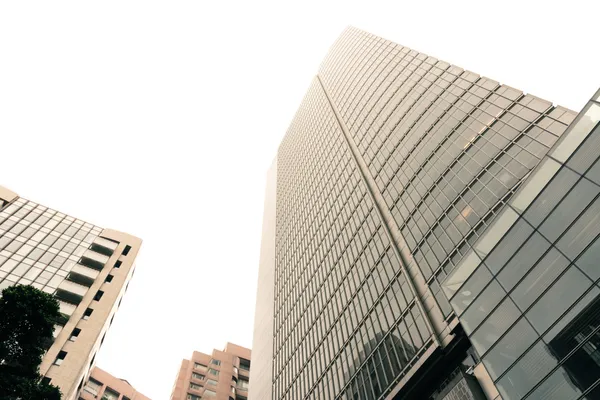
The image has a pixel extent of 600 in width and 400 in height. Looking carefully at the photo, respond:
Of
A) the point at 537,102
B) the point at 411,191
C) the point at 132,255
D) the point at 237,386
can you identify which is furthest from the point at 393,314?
the point at 237,386

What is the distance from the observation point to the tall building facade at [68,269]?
144 ft

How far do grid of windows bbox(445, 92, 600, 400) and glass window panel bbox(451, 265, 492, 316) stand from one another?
0.16 feet

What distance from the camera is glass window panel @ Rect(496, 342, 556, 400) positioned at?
625 inches

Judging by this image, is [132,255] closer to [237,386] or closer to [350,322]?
[350,322]

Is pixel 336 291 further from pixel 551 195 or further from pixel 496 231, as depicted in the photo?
pixel 551 195

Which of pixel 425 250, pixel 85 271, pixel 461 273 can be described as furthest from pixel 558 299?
pixel 85 271

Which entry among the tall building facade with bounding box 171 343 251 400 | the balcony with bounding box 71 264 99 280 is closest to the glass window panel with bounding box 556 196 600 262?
the balcony with bounding box 71 264 99 280

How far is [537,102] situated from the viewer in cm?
3912

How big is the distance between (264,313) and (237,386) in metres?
24.0

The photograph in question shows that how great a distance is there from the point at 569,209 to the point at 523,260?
2906 mm

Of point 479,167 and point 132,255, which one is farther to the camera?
point 132,255

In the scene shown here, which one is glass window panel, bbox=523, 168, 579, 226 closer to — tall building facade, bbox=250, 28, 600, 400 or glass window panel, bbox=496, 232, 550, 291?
tall building facade, bbox=250, 28, 600, 400

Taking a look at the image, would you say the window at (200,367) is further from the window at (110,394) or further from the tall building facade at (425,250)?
the window at (110,394)

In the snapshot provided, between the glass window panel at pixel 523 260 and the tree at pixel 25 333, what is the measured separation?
82.5 ft
